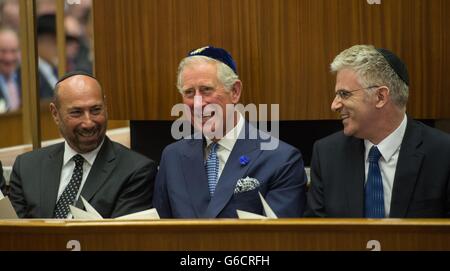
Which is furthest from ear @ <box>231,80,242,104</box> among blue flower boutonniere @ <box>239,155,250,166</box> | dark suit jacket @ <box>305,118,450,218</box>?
dark suit jacket @ <box>305,118,450,218</box>

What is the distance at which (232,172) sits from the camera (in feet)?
10.3

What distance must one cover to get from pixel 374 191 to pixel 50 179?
4.24 feet

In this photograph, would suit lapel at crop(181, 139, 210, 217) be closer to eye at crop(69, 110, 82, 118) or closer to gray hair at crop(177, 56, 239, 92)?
gray hair at crop(177, 56, 239, 92)

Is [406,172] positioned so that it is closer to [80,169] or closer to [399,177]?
[399,177]

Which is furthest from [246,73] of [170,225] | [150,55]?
[170,225]

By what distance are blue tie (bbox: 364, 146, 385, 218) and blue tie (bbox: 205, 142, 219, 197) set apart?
0.59 metres

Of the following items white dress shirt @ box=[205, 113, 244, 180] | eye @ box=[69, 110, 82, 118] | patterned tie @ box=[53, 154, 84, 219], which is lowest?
patterned tie @ box=[53, 154, 84, 219]

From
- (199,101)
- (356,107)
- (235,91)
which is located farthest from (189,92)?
(356,107)

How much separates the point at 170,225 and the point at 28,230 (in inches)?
16.8

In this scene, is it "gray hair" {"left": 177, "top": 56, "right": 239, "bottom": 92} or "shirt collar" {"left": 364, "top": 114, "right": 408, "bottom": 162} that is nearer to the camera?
"shirt collar" {"left": 364, "top": 114, "right": 408, "bottom": 162}

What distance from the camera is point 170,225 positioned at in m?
2.41

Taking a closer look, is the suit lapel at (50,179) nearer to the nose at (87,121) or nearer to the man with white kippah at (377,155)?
the nose at (87,121)

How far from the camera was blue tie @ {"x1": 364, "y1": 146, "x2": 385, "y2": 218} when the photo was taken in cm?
296
